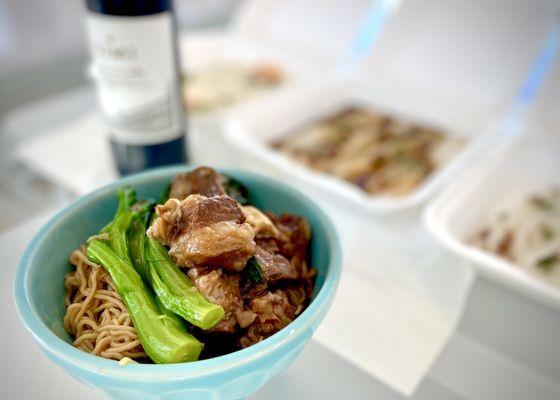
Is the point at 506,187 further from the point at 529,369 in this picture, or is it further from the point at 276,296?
the point at 276,296

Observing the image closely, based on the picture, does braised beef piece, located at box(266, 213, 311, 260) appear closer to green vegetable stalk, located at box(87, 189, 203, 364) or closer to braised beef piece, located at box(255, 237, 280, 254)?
braised beef piece, located at box(255, 237, 280, 254)

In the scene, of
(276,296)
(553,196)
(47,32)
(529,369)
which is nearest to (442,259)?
(529,369)

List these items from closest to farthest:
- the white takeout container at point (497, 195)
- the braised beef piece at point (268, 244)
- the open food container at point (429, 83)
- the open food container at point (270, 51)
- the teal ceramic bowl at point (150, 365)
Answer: the teal ceramic bowl at point (150, 365) < the braised beef piece at point (268, 244) < the white takeout container at point (497, 195) < the open food container at point (429, 83) < the open food container at point (270, 51)

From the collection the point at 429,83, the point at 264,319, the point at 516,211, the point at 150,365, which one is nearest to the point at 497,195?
the point at 516,211

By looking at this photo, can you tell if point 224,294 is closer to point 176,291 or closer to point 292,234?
point 176,291

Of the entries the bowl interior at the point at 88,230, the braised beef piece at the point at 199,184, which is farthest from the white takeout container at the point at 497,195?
the braised beef piece at the point at 199,184

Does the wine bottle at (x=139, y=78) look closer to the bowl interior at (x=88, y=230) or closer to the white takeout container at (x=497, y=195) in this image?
the bowl interior at (x=88, y=230)
